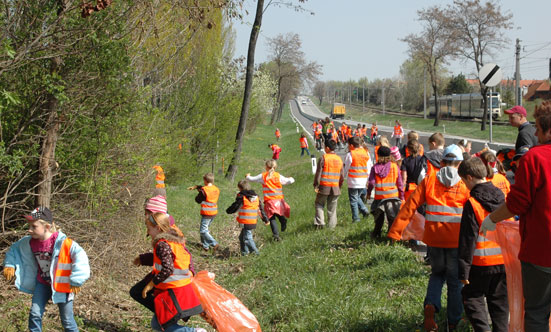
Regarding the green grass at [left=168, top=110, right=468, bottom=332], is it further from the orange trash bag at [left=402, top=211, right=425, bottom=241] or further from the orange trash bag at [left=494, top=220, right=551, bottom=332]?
the orange trash bag at [left=494, top=220, right=551, bottom=332]

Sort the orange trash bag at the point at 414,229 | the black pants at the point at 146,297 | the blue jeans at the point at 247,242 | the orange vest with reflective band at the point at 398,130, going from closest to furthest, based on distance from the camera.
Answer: the black pants at the point at 146,297
the orange trash bag at the point at 414,229
the blue jeans at the point at 247,242
the orange vest with reflective band at the point at 398,130

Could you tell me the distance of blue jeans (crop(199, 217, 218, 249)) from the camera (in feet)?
34.4

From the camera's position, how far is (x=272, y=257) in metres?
Result: 9.34

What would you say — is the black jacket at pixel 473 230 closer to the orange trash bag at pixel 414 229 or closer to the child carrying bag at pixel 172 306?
the orange trash bag at pixel 414 229

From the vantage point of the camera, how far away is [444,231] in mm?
5480

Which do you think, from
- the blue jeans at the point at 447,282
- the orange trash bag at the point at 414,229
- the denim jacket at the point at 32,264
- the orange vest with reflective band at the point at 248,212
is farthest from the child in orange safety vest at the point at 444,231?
the orange vest with reflective band at the point at 248,212

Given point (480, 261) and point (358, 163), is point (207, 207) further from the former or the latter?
point (480, 261)

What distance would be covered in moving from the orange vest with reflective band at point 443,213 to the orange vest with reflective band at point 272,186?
497 centimetres

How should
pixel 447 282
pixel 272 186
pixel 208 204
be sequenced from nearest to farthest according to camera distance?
1. pixel 447 282
2. pixel 208 204
3. pixel 272 186

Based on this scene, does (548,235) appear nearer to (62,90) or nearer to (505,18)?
(62,90)

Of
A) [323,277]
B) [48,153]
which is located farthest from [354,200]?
[48,153]

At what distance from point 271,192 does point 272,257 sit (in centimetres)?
165

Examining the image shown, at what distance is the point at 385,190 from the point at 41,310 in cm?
560

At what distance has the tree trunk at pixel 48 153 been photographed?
265 inches
